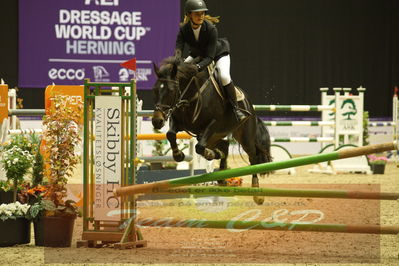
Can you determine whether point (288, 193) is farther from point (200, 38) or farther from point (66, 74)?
point (66, 74)

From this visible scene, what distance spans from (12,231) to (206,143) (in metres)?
1.55

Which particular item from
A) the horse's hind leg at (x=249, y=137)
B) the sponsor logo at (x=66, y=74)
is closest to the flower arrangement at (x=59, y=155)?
the horse's hind leg at (x=249, y=137)

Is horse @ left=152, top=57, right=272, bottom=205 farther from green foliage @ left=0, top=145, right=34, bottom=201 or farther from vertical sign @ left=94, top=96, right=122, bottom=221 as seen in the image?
green foliage @ left=0, top=145, right=34, bottom=201

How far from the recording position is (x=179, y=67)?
458 cm

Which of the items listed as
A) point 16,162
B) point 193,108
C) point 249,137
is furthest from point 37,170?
point 249,137

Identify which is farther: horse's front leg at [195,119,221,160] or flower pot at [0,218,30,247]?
flower pot at [0,218,30,247]

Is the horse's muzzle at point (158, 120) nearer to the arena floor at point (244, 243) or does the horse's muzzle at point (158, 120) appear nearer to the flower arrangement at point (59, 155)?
the arena floor at point (244, 243)

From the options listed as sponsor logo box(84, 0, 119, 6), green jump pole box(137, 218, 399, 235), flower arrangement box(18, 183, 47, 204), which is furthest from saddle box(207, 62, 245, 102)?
sponsor logo box(84, 0, 119, 6)

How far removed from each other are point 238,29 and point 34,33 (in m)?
4.58

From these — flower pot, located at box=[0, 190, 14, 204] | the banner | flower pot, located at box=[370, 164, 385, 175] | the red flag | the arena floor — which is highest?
the banner

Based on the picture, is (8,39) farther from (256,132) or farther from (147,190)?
(147,190)

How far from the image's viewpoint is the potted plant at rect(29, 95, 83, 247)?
4828 millimetres

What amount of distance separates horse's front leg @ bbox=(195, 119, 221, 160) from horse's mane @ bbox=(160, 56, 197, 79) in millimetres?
421

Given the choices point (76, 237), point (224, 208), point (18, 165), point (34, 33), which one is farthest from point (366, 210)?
point (34, 33)
